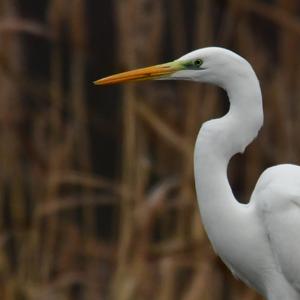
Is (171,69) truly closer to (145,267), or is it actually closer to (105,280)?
(145,267)

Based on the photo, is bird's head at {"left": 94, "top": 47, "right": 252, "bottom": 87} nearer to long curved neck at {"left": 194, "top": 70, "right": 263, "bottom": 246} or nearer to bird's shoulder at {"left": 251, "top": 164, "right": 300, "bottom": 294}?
long curved neck at {"left": 194, "top": 70, "right": 263, "bottom": 246}

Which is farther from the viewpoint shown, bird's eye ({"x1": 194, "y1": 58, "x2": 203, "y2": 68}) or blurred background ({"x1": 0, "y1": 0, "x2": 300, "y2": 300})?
blurred background ({"x1": 0, "y1": 0, "x2": 300, "y2": 300})

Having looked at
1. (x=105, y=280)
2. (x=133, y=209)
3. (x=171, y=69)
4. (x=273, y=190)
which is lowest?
(x=105, y=280)

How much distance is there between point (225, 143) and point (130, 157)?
0.82m

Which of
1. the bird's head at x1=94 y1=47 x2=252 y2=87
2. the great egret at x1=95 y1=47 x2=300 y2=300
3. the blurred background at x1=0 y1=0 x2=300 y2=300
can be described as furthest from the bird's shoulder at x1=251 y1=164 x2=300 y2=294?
the blurred background at x1=0 y1=0 x2=300 y2=300

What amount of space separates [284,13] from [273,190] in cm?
83

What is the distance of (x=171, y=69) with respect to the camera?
2.00 metres

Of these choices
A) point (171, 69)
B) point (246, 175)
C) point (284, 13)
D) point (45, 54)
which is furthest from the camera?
point (45, 54)

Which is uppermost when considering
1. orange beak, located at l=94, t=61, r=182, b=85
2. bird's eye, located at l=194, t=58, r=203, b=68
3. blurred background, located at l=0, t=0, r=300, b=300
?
bird's eye, located at l=194, t=58, r=203, b=68

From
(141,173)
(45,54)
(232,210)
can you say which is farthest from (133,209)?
(45,54)

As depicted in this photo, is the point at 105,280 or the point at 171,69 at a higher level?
the point at 171,69

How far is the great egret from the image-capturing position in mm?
1988

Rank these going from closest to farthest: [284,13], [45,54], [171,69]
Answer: [171,69], [284,13], [45,54]

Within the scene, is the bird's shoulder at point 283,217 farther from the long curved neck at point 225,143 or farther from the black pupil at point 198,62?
the black pupil at point 198,62
